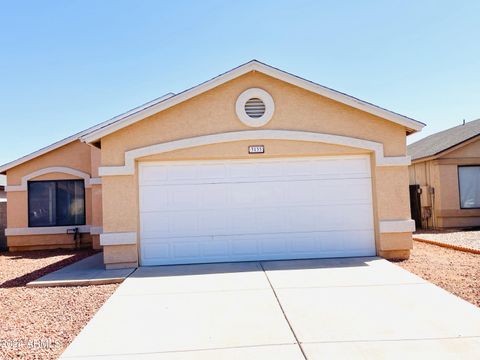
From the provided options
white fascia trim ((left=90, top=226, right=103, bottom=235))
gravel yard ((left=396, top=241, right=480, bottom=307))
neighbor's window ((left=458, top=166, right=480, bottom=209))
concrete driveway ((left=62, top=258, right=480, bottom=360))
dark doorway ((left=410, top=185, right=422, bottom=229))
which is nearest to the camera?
concrete driveway ((left=62, top=258, right=480, bottom=360))

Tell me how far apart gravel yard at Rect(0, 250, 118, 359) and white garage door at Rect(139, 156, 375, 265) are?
7.04 feet

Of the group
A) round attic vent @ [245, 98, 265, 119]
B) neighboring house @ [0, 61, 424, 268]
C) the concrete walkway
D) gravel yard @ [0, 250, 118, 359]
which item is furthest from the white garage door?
gravel yard @ [0, 250, 118, 359]

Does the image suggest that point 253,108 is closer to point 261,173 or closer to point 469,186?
point 261,173

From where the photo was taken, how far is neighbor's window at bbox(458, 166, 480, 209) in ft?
48.9

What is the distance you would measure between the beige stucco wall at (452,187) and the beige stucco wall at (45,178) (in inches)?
531

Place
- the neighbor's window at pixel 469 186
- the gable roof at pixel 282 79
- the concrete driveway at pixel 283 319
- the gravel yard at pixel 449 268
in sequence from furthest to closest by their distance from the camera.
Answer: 1. the neighbor's window at pixel 469 186
2. the gable roof at pixel 282 79
3. the gravel yard at pixel 449 268
4. the concrete driveway at pixel 283 319

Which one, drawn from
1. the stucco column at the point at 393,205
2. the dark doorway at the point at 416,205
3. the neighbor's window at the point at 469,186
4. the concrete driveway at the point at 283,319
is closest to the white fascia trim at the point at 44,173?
the concrete driveway at the point at 283,319

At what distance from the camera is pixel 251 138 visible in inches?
345

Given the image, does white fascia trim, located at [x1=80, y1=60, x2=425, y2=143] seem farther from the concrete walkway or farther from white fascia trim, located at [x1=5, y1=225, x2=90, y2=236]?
white fascia trim, located at [x1=5, y1=225, x2=90, y2=236]

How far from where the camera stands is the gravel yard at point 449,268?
6301 millimetres

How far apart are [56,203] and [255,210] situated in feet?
27.9

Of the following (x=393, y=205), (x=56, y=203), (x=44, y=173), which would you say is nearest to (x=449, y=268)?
(x=393, y=205)

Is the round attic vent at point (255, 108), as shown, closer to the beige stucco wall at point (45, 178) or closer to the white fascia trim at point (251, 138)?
the white fascia trim at point (251, 138)

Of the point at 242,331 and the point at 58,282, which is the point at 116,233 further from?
the point at 242,331
